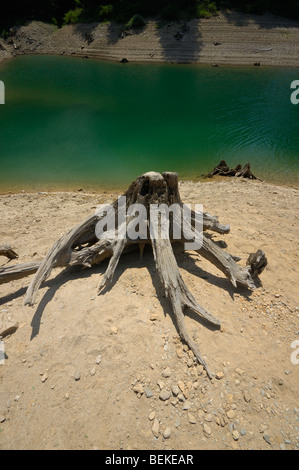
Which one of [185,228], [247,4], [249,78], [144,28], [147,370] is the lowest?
[147,370]

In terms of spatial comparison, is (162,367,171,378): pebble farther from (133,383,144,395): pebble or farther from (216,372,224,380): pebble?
(216,372,224,380): pebble

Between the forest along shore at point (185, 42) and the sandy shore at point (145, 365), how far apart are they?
1643 inches

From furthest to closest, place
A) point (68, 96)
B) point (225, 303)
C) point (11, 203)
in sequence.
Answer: point (68, 96)
point (11, 203)
point (225, 303)

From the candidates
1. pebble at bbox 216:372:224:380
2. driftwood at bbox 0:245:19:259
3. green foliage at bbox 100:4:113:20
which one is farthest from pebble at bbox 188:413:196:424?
green foliage at bbox 100:4:113:20

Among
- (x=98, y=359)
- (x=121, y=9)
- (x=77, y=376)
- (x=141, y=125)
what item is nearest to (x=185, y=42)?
(x=121, y=9)

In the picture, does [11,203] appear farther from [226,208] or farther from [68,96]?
[68,96]

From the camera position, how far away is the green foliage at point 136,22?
145 feet

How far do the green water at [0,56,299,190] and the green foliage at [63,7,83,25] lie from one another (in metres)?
22.7

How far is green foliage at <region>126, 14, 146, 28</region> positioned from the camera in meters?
44.2

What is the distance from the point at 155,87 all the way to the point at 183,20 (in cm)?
2298

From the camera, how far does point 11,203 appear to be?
11.1 metres

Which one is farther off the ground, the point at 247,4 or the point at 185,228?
the point at 247,4

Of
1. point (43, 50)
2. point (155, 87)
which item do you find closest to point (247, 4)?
point (155, 87)

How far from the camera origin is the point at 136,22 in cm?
4425
